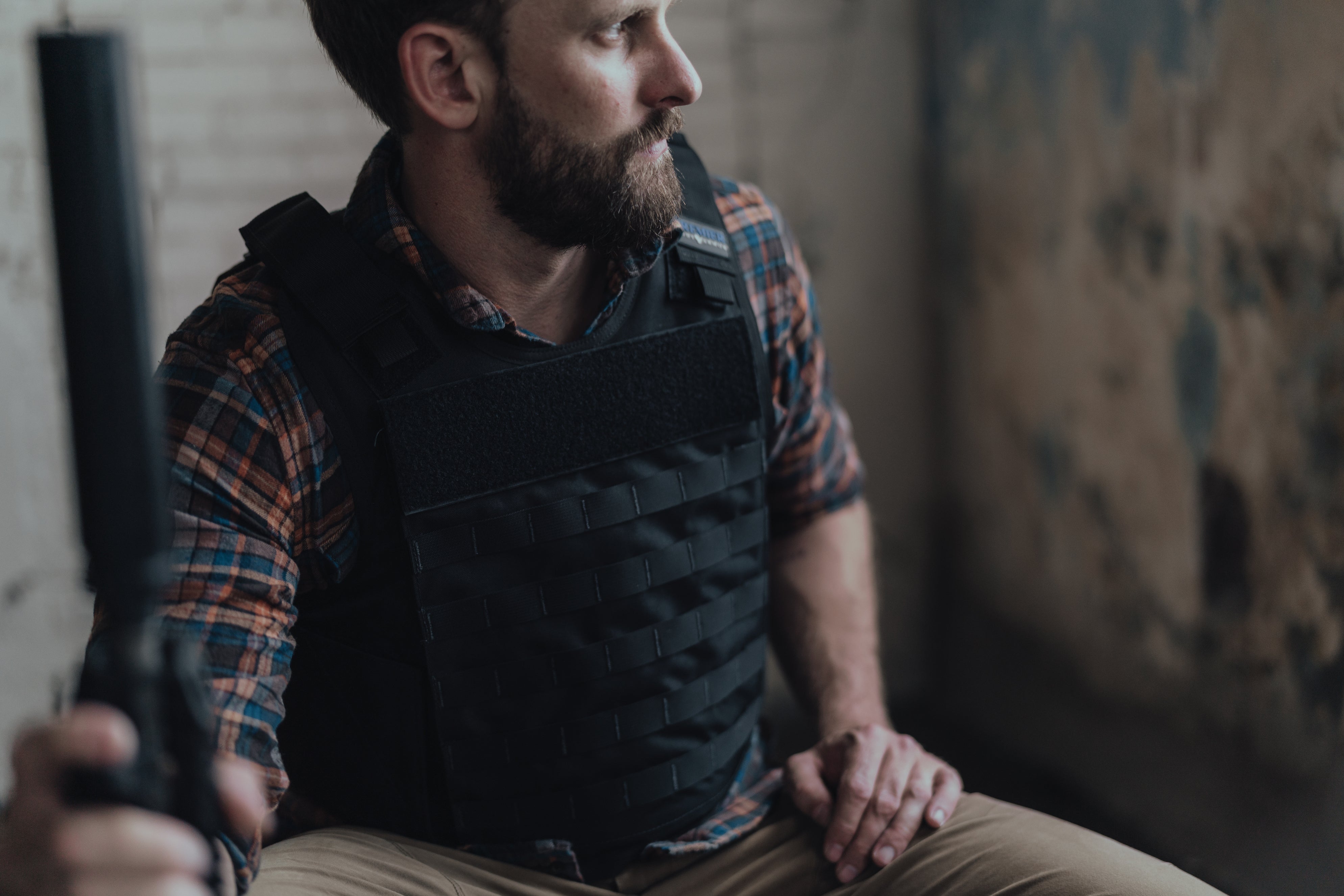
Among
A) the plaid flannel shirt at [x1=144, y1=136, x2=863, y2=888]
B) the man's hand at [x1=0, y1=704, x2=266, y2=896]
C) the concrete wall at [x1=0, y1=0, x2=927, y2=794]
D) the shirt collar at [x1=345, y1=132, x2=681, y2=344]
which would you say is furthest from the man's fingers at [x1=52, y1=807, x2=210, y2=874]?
the concrete wall at [x1=0, y1=0, x2=927, y2=794]

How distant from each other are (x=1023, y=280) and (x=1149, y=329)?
0.33 meters

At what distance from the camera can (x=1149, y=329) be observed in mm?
1644

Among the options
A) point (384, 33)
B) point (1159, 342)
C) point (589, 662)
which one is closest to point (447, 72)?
point (384, 33)

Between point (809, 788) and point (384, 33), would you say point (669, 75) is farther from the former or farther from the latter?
point (809, 788)

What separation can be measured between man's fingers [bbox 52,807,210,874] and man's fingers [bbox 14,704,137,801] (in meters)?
0.03

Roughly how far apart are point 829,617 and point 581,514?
0.38 meters

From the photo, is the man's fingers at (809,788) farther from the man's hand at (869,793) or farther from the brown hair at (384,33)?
the brown hair at (384,33)

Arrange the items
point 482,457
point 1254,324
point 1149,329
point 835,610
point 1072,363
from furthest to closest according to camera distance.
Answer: point 1072,363, point 1149,329, point 1254,324, point 835,610, point 482,457

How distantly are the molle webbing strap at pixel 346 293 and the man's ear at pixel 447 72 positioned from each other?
5.9 inches

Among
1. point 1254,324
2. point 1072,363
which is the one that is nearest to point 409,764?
point 1254,324

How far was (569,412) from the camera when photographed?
102 cm

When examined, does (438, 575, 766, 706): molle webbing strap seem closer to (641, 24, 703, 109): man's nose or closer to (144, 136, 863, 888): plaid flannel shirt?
(144, 136, 863, 888): plaid flannel shirt

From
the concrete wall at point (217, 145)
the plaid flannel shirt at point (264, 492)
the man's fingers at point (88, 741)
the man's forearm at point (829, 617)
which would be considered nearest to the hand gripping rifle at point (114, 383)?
the man's fingers at point (88, 741)

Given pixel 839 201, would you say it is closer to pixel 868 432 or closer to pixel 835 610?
pixel 868 432
